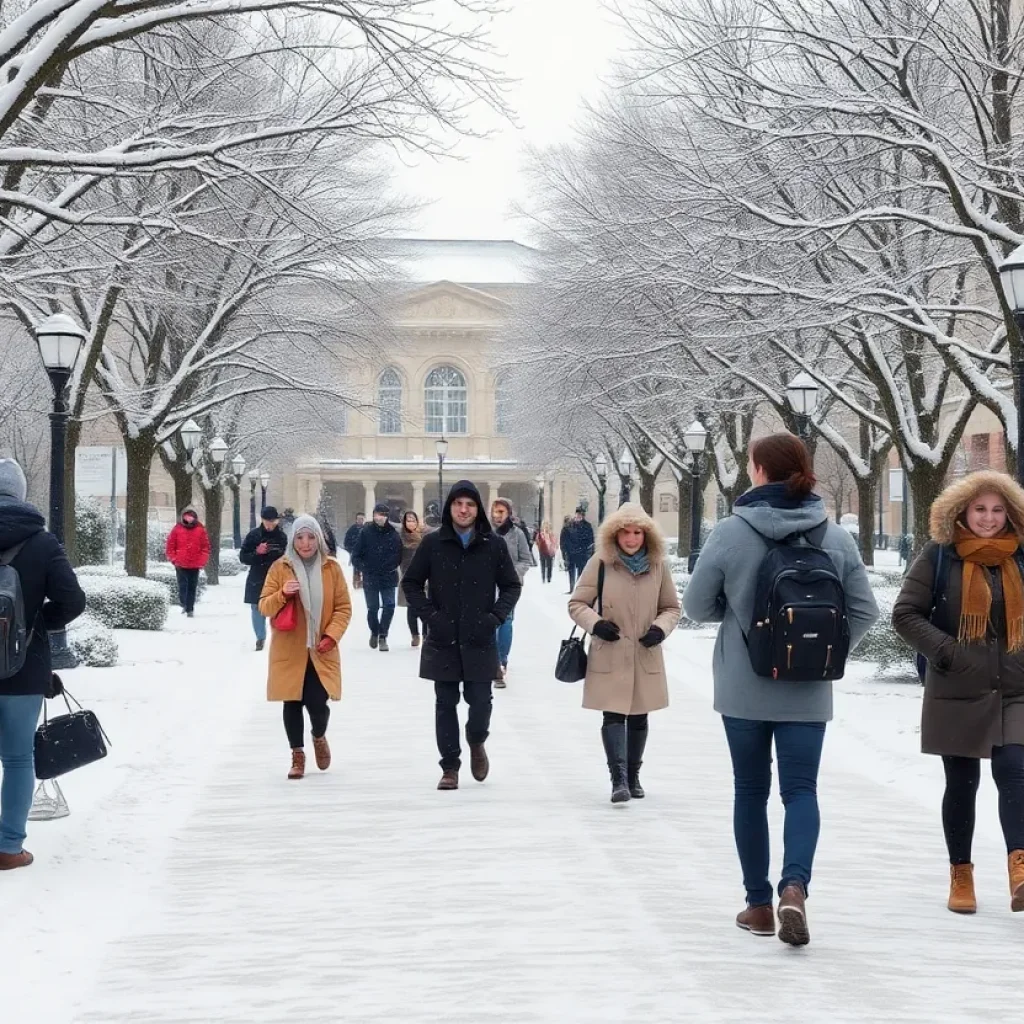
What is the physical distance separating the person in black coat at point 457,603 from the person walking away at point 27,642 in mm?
2348

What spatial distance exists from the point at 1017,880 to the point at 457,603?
379 centimetres

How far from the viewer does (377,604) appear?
19906 millimetres

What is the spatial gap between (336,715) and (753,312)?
28.4 feet

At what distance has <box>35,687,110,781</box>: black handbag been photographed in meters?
6.98

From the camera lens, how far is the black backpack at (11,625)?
256 inches

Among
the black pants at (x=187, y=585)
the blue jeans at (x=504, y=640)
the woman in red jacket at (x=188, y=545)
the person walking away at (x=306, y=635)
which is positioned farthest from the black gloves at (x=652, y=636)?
the black pants at (x=187, y=585)

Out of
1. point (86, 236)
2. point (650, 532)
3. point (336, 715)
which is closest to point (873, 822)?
point (650, 532)

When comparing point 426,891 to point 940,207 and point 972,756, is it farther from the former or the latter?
point 940,207

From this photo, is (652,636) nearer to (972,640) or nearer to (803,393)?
(972,640)

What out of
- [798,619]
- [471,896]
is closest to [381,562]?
[471,896]

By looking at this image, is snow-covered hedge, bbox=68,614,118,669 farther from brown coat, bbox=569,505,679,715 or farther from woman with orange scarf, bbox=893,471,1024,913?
woman with orange scarf, bbox=893,471,1024,913

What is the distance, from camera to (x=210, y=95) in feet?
52.3

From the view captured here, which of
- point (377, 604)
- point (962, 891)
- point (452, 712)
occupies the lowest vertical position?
point (377, 604)

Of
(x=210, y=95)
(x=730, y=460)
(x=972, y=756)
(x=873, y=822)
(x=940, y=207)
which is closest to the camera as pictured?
(x=972, y=756)
